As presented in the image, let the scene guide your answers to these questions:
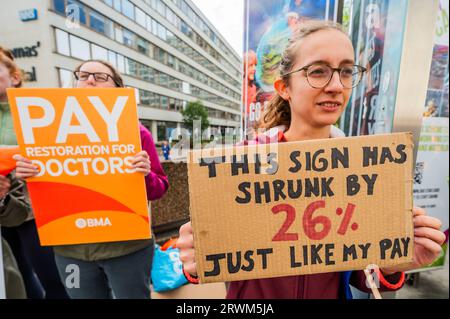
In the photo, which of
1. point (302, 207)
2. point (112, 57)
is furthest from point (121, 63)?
point (302, 207)

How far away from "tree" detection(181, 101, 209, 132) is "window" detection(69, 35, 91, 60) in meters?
0.35

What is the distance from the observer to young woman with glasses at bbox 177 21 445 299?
22.5 inches

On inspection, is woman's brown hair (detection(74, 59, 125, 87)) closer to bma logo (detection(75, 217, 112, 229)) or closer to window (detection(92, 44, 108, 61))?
window (detection(92, 44, 108, 61))

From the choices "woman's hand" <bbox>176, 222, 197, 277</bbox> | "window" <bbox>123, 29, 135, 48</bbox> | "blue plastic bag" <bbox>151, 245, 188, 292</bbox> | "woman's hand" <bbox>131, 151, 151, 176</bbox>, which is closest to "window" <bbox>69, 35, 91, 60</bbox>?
"window" <bbox>123, 29, 135, 48</bbox>

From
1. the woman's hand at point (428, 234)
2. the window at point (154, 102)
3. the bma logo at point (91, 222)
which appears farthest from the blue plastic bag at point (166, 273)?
the woman's hand at point (428, 234)

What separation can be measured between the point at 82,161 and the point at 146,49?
411mm

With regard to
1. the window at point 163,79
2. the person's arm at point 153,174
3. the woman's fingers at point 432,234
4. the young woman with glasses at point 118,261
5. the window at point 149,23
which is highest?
the window at point 149,23

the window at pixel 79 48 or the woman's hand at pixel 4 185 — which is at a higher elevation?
the window at pixel 79 48

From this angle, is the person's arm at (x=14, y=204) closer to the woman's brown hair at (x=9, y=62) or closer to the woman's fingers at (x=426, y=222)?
the woman's brown hair at (x=9, y=62)

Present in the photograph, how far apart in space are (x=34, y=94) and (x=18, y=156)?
0.21 m

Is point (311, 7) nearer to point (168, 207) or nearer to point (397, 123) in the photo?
point (397, 123)

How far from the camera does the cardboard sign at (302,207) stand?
533mm

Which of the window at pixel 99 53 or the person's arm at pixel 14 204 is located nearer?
the window at pixel 99 53

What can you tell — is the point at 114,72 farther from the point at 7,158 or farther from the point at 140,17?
the point at 7,158
